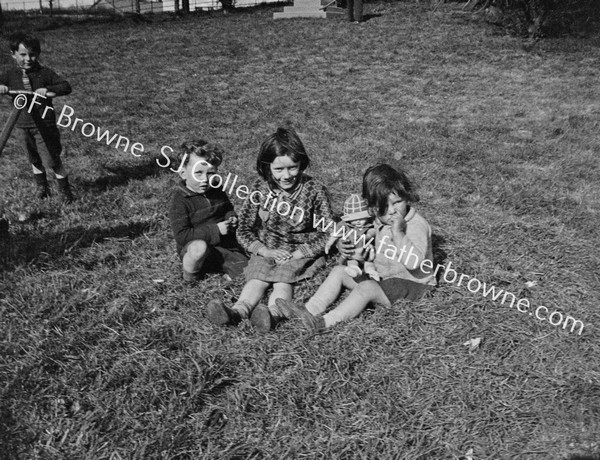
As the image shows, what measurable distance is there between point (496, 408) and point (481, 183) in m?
3.30

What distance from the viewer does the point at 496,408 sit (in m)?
2.58

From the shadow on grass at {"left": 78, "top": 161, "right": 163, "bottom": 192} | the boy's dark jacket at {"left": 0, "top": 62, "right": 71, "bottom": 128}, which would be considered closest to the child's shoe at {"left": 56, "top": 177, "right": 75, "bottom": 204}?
the shadow on grass at {"left": 78, "top": 161, "right": 163, "bottom": 192}

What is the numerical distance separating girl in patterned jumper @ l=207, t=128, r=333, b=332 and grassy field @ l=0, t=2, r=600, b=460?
8.0 inches

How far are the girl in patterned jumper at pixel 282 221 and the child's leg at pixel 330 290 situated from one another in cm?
22

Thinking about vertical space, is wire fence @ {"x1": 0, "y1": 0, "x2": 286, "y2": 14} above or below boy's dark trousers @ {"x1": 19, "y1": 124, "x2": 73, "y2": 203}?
above

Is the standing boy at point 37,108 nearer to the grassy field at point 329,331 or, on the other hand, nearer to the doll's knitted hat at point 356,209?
the grassy field at point 329,331

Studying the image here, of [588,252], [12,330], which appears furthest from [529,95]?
[12,330]

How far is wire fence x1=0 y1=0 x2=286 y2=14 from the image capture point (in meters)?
25.2

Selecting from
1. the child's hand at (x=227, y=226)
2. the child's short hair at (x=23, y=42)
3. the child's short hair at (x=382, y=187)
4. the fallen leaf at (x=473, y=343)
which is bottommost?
the fallen leaf at (x=473, y=343)

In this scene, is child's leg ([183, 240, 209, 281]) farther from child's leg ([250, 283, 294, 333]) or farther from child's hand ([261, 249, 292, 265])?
child's leg ([250, 283, 294, 333])

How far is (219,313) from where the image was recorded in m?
3.04

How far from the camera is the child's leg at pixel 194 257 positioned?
11.3 ft

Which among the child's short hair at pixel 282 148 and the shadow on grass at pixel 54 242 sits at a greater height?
the child's short hair at pixel 282 148

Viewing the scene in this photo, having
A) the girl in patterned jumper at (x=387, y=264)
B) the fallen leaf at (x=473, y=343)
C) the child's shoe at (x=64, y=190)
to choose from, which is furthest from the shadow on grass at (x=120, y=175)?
the fallen leaf at (x=473, y=343)
